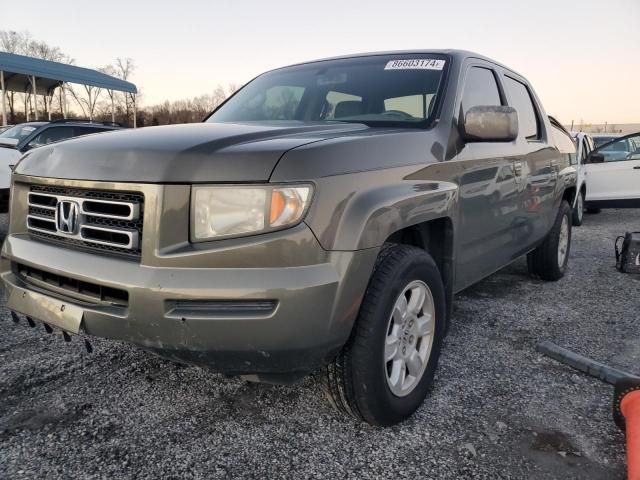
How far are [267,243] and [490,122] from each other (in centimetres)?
146

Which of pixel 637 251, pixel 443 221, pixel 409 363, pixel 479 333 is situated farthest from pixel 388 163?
pixel 637 251

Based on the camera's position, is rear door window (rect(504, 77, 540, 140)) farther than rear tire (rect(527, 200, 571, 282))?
No

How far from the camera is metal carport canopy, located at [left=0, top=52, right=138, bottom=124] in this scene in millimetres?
22391

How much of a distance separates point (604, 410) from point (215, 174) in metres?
2.15

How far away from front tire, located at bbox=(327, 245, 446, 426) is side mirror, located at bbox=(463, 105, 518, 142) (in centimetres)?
78

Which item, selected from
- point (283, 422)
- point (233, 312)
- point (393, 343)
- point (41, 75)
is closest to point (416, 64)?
point (393, 343)

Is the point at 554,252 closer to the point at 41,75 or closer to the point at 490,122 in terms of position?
the point at 490,122

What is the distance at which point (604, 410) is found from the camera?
248 cm

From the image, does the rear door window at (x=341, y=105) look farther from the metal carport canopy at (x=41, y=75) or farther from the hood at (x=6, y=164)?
the metal carport canopy at (x=41, y=75)

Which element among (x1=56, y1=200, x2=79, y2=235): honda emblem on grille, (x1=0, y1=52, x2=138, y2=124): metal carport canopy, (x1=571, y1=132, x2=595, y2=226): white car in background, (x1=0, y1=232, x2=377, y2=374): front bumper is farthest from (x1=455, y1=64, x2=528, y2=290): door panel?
(x1=0, y1=52, x2=138, y2=124): metal carport canopy

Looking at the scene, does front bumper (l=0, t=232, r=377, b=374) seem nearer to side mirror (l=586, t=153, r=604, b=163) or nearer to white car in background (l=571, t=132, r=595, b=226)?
white car in background (l=571, t=132, r=595, b=226)

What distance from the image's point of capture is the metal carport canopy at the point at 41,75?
22.4 metres

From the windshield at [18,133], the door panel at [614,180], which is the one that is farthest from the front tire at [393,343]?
the door panel at [614,180]

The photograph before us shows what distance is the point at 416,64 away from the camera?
298 centimetres
